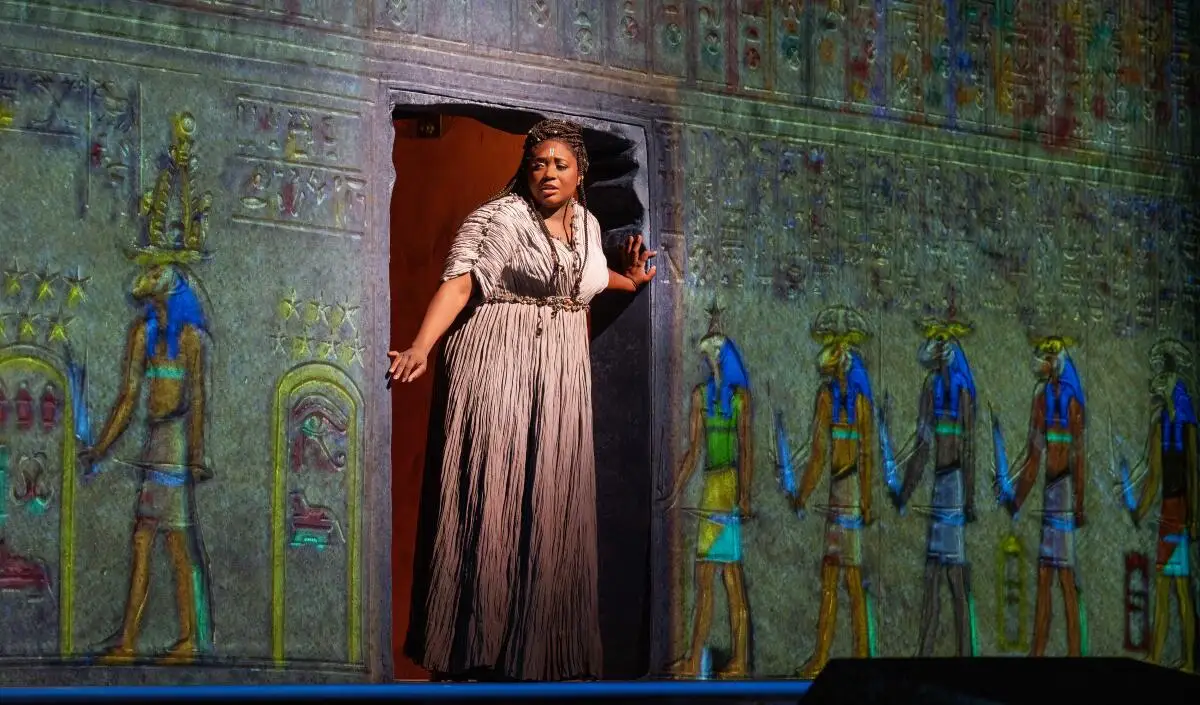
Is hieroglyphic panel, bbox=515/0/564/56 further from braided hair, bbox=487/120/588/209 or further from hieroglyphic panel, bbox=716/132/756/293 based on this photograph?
hieroglyphic panel, bbox=716/132/756/293

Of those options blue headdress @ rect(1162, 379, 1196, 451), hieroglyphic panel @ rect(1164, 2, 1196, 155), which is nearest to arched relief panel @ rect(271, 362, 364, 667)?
blue headdress @ rect(1162, 379, 1196, 451)

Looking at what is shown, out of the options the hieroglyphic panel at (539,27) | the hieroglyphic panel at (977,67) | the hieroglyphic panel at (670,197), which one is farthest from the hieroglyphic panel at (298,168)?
the hieroglyphic panel at (977,67)

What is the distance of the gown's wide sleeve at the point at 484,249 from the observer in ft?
22.2

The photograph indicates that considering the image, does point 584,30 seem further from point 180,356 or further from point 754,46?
point 180,356

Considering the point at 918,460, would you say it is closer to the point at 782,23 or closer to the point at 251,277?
the point at 782,23

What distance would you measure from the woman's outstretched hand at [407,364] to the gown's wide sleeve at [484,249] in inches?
12.6

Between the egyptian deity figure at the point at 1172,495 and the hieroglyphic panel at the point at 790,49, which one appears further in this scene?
the egyptian deity figure at the point at 1172,495

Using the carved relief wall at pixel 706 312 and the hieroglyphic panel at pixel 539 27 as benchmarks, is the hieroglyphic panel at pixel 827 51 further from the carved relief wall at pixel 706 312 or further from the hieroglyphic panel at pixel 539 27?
the hieroglyphic panel at pixel 539 27

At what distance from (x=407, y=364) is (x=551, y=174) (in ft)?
3.09

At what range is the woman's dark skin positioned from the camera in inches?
262

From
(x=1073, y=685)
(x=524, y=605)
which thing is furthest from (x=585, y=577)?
(x=1073, y=685)

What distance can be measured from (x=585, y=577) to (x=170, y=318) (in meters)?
1.92

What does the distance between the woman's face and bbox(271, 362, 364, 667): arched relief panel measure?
1067 millimetres

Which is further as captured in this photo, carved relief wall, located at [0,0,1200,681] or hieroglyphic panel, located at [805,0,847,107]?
hieroglyphic panel, located at [805,0,847,107]
